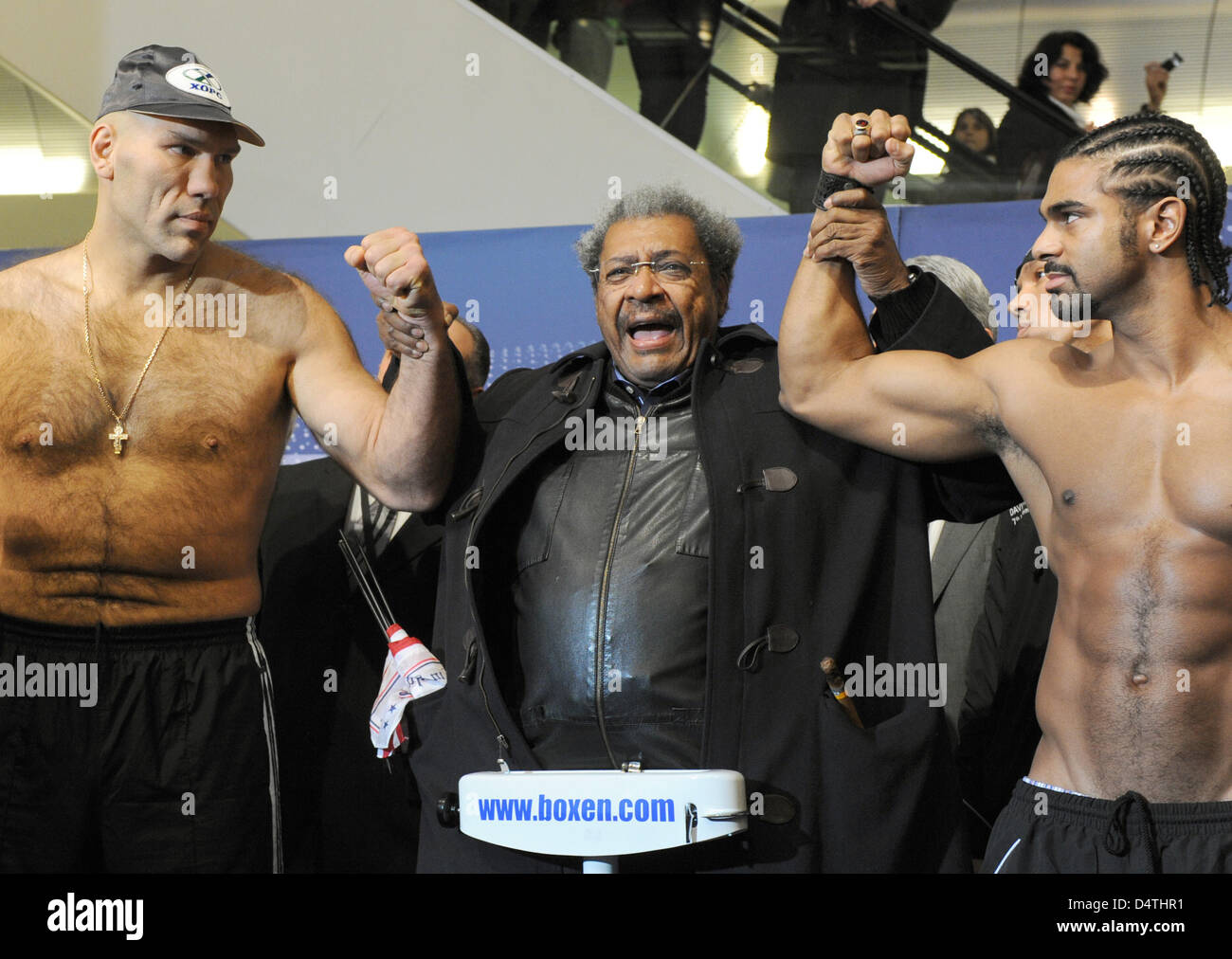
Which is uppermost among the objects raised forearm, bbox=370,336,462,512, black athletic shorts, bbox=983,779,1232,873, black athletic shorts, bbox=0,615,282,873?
raised forearm, bbox=370,336,462,512

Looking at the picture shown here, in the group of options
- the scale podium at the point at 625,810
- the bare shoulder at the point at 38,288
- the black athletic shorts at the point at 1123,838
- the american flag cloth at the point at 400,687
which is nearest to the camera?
the scale podium at the point at 625,810

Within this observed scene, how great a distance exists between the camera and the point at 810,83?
449cm

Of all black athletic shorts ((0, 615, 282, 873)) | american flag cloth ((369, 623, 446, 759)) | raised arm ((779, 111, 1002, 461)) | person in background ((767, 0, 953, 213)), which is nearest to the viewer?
raised arm ((779, 111, 1002, 461))

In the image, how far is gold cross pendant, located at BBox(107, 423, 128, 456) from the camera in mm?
2426

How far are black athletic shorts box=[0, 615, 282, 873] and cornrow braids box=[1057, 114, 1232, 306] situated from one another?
1657 millimetres

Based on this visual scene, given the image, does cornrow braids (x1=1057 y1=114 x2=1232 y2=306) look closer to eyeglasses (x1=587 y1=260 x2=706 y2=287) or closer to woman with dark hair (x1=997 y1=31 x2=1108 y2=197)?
eyeglasses (x1=587 y1=260 x2=706 y2=287)

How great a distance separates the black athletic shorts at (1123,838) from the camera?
1.87 m

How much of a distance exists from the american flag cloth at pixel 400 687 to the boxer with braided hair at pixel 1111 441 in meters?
0.78

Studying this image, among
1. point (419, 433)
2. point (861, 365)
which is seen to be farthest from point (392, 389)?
point (861, 365)

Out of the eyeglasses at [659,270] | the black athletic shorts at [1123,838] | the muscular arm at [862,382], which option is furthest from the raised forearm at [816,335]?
the black athletic shorts at [1123,838]

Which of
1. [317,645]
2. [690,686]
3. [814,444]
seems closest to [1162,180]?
[814,444]

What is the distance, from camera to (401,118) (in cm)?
456

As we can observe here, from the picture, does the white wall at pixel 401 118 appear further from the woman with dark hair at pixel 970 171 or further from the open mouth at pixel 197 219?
the open mouth at pixel 197 219

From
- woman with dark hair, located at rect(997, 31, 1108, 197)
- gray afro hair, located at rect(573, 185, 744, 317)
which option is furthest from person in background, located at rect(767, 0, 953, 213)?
gray afro hair, located at rect(573, 185, 744, 317)
